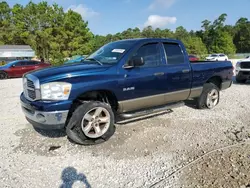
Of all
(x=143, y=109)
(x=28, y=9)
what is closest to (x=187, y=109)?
(x=143, y=109)

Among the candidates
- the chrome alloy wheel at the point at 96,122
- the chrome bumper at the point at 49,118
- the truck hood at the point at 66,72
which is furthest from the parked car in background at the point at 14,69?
the chrome alloy wheel at the point at 96,122

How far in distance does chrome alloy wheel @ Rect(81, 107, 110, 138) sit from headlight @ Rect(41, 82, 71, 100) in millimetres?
561

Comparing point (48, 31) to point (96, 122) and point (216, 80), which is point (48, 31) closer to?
point (216, 80)

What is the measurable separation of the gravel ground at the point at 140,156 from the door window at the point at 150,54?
138 cm

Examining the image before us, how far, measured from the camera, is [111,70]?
386cm

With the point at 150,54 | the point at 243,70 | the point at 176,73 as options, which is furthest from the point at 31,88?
the point at 243,70

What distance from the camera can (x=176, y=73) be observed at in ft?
15.6

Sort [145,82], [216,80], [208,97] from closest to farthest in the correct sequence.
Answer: [145,82] < [208,97] < [216,80]

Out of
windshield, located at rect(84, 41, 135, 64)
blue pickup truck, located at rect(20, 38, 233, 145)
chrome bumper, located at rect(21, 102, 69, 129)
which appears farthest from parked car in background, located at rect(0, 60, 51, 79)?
chrome bumper, located at rect(21, 102, 69, 129)

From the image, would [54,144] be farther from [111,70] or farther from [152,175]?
[152,175]

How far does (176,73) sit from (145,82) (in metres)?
0.92

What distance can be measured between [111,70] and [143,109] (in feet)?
3.79

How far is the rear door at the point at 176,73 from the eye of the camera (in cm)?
465

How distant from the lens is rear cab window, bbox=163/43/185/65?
4.75m
